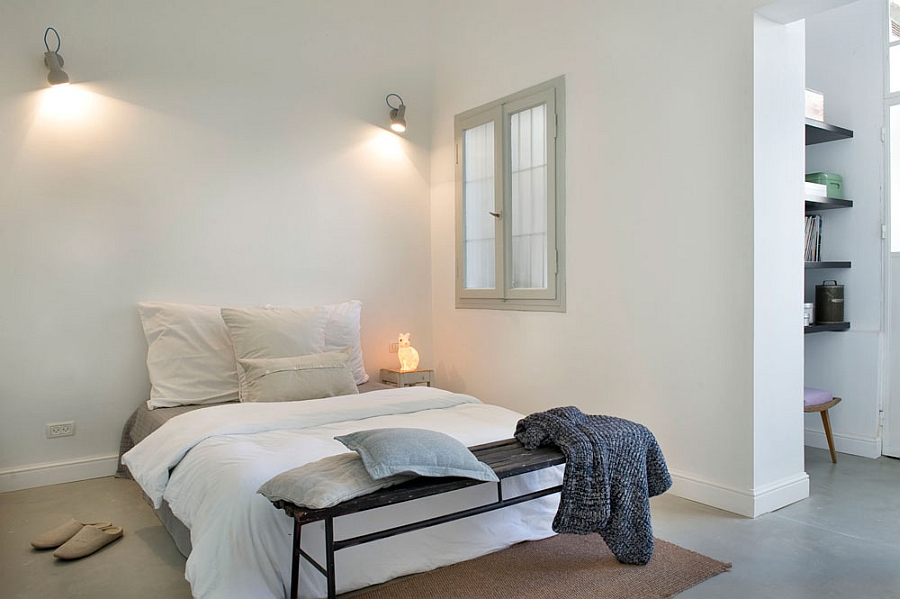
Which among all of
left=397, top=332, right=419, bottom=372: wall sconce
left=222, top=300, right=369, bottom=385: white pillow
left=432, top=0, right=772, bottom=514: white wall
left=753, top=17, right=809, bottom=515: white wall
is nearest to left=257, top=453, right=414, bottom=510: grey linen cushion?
left=222, top=300, right=369, bottom=385: white pillow

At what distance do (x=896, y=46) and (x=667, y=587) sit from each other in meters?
3.63

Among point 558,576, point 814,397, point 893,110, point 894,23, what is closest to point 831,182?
point 893,110

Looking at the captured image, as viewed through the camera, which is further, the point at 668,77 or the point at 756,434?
the point at 668,77

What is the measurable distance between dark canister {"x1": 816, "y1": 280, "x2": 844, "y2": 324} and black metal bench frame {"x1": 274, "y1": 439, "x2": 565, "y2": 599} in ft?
8.46

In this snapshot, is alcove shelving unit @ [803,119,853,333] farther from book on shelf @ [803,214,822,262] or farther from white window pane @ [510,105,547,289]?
white window pane @ [510,105,547,289]

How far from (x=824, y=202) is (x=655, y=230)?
50.4 inches

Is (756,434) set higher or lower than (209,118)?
lower

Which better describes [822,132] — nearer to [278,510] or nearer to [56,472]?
[278,510]

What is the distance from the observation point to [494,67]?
4.36 m

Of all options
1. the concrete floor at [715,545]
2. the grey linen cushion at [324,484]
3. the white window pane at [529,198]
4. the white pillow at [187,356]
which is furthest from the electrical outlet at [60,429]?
the white window pane at [529,198]

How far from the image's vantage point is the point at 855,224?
402 cm

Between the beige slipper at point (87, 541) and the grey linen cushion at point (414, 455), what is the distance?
1292 millimetres

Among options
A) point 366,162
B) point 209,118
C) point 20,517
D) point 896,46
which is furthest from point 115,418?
point 896,46

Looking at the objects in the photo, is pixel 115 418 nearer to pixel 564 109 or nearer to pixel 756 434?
pixel 564 109
